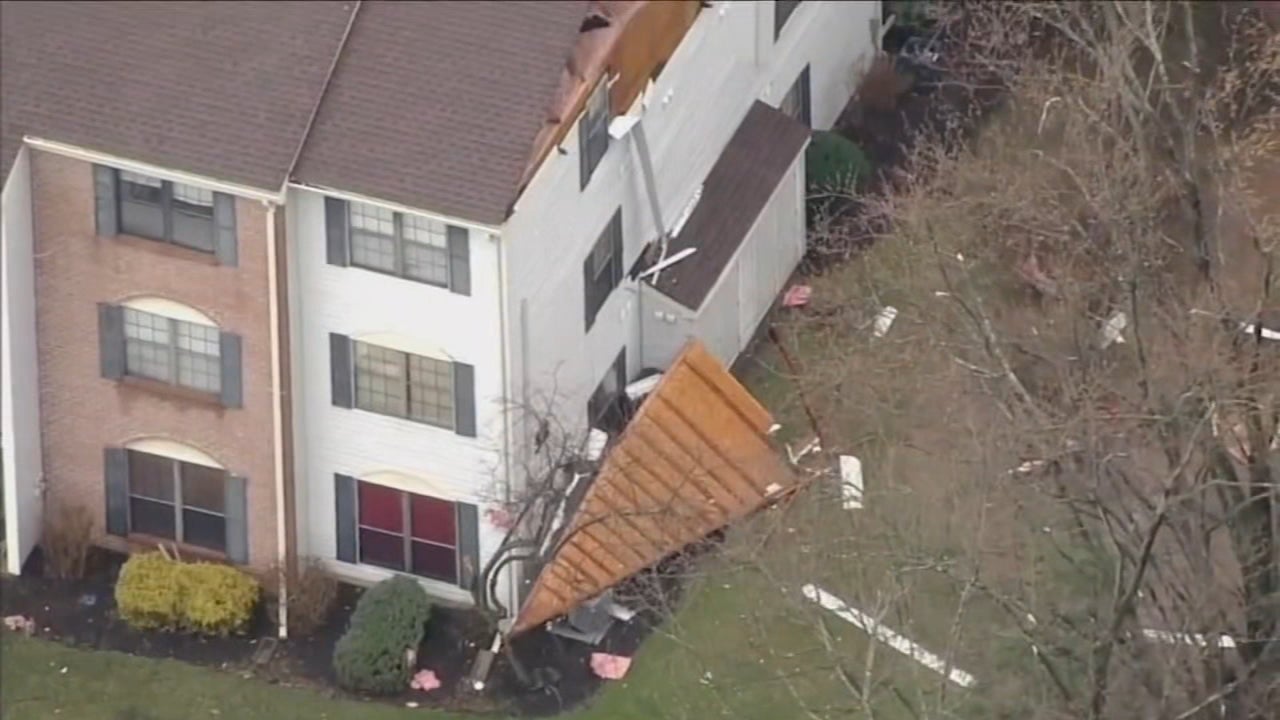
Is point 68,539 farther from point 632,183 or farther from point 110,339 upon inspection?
point 632,183

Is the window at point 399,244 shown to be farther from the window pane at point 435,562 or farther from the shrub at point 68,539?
the shrub at point 68,539

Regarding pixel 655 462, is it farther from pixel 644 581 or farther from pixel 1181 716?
pixel 1181 716

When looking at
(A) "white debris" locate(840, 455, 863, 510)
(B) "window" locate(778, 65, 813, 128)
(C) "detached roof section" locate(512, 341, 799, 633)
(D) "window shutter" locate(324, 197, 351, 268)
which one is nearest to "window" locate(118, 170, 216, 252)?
(D) "window shutter" locate(324, 197, 351, 268)

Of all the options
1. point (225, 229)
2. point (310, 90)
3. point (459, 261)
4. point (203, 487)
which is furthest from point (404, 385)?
point (310, 90)

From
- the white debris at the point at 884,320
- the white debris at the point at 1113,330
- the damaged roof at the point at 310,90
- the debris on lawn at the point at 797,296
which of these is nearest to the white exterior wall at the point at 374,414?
the damaged roof at the point at 310,90

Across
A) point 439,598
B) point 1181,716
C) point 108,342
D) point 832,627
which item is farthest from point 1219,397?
point 108,342

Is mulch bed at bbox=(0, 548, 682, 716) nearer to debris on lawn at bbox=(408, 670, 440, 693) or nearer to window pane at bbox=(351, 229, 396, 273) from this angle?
debris on lawn at bbox=(408, 670, 440, 693)
